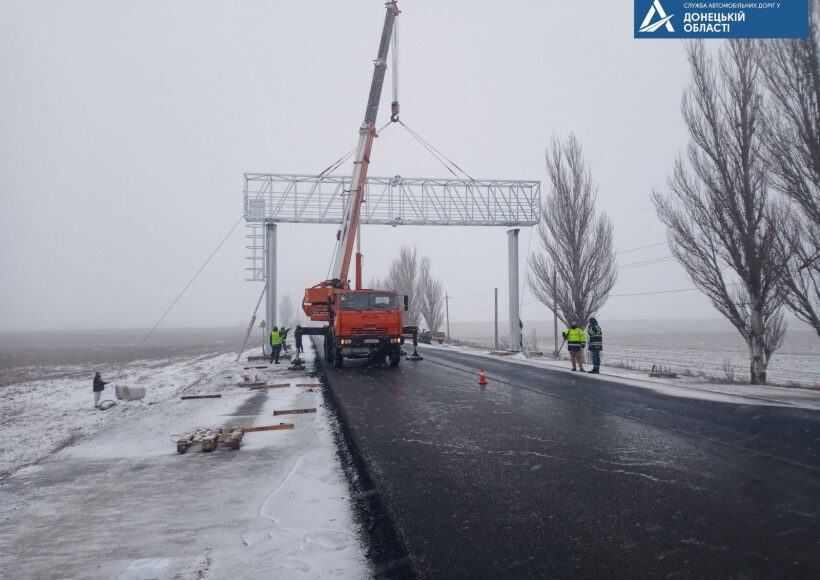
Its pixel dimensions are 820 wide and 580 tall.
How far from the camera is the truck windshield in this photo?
1769cm

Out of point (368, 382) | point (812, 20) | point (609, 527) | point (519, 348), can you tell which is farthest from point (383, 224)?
point (609, 527)

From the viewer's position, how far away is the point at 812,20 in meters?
12.3

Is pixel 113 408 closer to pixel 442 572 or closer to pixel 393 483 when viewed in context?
pixel 393 483

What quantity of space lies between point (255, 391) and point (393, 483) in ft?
29.6

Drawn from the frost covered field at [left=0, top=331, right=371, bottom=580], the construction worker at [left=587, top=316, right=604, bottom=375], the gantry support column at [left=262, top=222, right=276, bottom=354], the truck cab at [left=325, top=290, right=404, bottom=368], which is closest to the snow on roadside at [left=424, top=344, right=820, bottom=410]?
the construction worker at [left=587, top=316, right=604, bottom=375]

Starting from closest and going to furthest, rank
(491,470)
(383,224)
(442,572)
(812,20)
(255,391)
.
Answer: (442,572) → (491,470) → (812,20) → (255,391) → (383,224)

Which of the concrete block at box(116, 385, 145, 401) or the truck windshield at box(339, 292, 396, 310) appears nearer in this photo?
the concrete block at box(116, 385, 145, 401)

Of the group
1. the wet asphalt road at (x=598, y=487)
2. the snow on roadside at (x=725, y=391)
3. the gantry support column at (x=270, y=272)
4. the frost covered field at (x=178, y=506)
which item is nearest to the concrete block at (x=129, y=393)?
the frost covered field at (x=178, y=506)

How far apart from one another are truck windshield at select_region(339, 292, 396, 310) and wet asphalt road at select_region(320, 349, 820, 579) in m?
7.96

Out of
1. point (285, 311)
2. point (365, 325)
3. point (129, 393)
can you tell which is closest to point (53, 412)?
point (129, 393)

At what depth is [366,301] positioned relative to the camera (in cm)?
1786

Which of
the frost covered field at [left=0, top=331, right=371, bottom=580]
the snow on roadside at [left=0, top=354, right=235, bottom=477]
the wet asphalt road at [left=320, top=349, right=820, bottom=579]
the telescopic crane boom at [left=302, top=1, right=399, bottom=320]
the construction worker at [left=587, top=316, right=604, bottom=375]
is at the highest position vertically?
the telescopic crane boom at [left=302, top=1, right=399, bottom=320]

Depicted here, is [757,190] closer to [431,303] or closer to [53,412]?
[53,412]

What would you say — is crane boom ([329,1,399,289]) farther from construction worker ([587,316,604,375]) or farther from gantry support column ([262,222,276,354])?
construction worker ([587,316,604,375])
